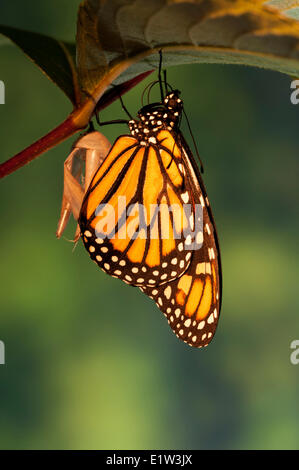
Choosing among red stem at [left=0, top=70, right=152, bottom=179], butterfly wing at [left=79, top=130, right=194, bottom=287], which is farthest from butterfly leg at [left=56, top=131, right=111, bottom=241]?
butterfly wing at [left=79, top=130, right=194, bottom=287]

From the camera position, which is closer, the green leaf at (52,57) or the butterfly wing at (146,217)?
the green leaf at (52,57)

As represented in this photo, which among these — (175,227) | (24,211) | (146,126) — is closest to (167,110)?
(146,126)

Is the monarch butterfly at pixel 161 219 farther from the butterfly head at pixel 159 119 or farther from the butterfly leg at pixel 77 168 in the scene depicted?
the butterfly leg at pixel 77 168

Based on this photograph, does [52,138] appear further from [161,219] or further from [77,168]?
[161,219]

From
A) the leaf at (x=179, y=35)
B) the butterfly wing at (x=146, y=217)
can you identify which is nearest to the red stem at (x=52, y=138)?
the leaf at (x=179, y=35)

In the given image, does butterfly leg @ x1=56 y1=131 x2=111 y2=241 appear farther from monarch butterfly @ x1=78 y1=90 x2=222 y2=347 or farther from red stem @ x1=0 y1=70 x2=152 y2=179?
monarch butterfly @ x1=78 y1=90 x2=222 y2=347

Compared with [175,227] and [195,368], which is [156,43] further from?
[195,368]
